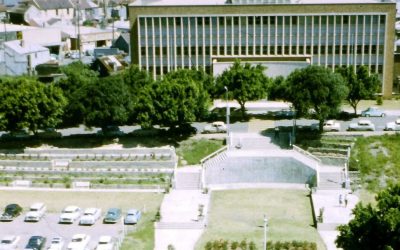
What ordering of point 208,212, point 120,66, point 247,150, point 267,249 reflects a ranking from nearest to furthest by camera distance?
point 267,249 → point 208,212 → point 247,150 → point 120,66

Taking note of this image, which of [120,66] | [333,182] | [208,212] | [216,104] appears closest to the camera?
A: [208,212]

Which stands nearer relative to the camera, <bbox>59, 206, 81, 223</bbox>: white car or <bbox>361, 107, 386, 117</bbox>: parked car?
<bbox>59, 206, 81, 223</bbox>: white car

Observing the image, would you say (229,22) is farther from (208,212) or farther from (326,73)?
(208,212)

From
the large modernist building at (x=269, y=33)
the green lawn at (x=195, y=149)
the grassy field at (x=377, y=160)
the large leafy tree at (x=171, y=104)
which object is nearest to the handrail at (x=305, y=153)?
the grassy field at (x=377, y=160)

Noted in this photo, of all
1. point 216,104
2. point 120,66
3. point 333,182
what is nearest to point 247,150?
point 333,182

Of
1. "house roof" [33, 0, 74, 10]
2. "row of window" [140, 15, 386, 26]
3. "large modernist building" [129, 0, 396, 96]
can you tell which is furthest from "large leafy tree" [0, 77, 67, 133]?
"house roof" [33, 0, 74, 10]

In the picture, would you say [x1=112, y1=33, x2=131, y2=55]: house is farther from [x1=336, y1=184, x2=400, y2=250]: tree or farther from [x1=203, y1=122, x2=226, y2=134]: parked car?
[x1=336, y1=184, x2=400, y2=250]: tree
